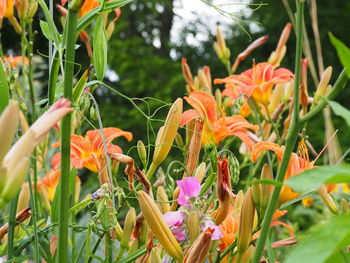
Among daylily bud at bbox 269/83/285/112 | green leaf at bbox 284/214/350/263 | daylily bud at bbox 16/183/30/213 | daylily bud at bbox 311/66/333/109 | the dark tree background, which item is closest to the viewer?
green leaf at bbox 284/214/350/263

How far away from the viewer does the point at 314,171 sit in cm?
26

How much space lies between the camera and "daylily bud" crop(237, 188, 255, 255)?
43cm

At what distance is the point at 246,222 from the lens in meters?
0.43

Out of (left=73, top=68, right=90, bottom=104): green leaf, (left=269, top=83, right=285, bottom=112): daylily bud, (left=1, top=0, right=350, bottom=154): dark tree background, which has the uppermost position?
(left=73, top=68, right=90, bottom=104): green leaf

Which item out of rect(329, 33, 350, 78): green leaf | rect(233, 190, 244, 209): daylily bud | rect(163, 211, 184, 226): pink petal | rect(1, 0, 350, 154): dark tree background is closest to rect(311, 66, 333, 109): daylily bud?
rect(233, 190, 244, 209): daylily bud

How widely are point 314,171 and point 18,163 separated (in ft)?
0.43

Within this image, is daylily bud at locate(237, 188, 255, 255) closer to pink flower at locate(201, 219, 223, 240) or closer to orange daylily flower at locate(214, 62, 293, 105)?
pink flower at locate(201, 219, 223, 240)

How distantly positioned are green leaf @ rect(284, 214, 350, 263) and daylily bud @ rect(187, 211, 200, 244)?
0.18 metres

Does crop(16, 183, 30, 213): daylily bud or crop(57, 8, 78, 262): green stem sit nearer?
crop(57, 8, 78, 262): green stem

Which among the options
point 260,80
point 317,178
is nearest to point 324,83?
point 260,80

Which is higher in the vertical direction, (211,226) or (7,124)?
(7,124)

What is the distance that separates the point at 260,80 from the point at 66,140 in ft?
1.51

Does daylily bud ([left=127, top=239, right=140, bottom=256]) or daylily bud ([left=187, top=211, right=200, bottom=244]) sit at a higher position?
daylily bud ([left=187, top=211, right=200, bottom=244])

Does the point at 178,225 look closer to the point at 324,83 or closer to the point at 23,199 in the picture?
the point at 23,199
